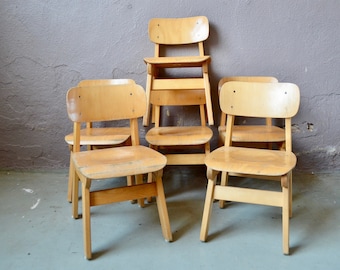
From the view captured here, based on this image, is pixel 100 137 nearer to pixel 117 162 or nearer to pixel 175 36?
pixel 117 162

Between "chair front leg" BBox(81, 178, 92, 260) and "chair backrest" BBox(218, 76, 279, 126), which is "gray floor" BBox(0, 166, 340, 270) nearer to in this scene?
"chair front leg" BBox(81, 178, 92, 260)

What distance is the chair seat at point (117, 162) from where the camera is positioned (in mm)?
1471

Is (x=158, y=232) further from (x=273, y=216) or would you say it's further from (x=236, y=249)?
(x=273, y=216)

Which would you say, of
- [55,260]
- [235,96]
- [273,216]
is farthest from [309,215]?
[55,260]

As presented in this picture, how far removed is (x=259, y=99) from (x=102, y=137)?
910 millimetres

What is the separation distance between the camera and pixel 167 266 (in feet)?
4.76

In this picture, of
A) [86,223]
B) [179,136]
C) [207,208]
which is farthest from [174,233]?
[179,136]

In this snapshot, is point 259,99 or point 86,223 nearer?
point 86,223

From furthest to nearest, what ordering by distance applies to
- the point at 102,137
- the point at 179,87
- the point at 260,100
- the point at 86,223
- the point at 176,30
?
the point at 176,30
the point at 179,87
the point at 102,137
the point at 260,100
the point at 86,223

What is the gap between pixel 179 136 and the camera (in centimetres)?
198

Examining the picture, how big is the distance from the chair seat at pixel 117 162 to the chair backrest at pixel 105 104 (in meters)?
0.13

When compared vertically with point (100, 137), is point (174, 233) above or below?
below

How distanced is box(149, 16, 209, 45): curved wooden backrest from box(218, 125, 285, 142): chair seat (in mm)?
652

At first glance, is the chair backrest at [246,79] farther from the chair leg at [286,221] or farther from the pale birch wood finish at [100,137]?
the chair leg at [286,221]
